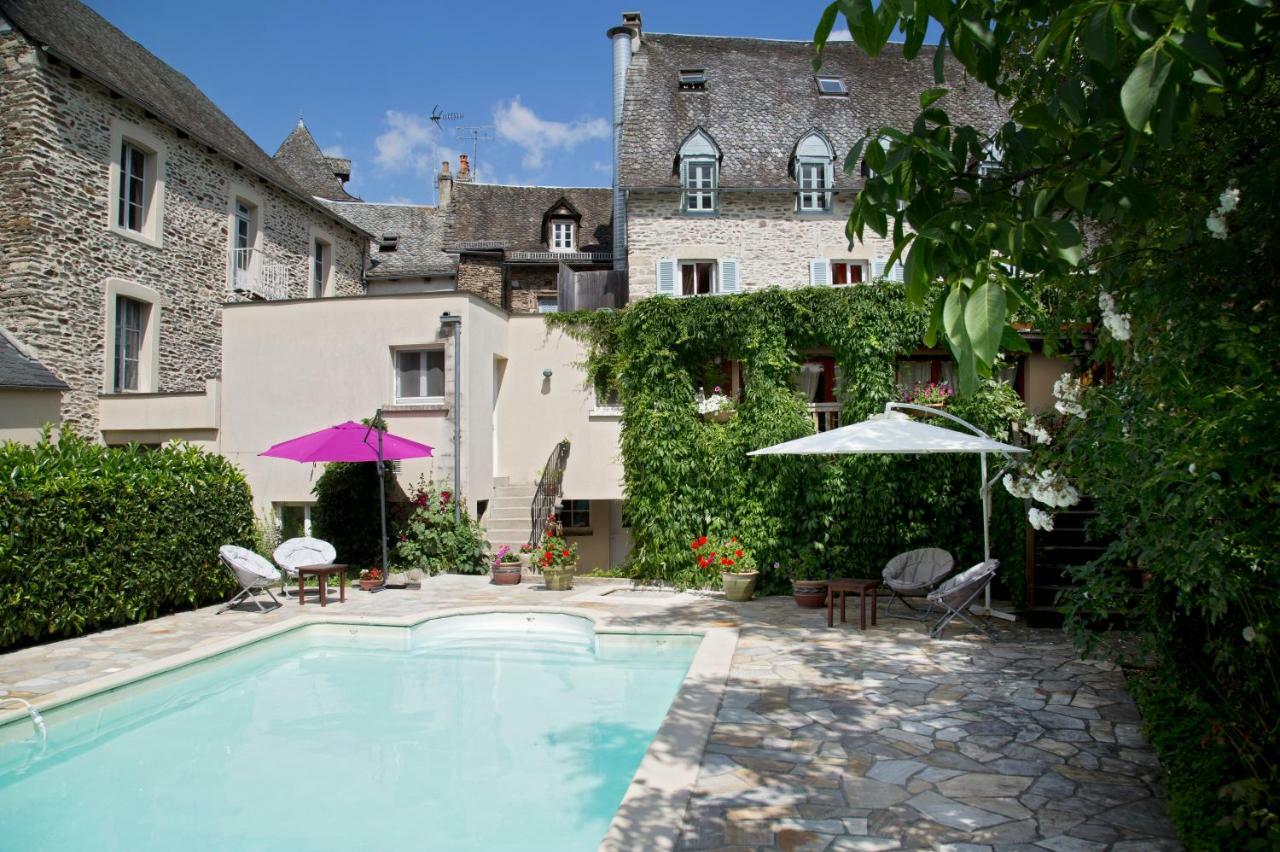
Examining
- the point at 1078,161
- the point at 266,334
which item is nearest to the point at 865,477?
the point at 1078,161

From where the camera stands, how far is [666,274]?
19.9 meters

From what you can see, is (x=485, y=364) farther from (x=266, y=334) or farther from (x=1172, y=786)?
(x=1172, y=786)

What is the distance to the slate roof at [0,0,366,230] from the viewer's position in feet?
→ 49.1

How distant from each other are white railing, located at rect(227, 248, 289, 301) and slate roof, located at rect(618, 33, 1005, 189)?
869 cm

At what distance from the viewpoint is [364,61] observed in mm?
14547

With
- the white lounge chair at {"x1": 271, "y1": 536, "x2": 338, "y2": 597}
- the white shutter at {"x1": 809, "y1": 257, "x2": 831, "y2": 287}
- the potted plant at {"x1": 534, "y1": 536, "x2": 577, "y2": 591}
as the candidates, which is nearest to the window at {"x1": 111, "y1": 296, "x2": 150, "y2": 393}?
the white lounge chair at {"x1": 271, "y1": 536, "x2": 338, "y2": 597}

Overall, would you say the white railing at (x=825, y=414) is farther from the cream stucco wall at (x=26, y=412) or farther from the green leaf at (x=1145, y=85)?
the cream stucco wall at (x=26, y=412)

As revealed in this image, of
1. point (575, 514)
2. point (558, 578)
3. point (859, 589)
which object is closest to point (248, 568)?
point (558, 578)

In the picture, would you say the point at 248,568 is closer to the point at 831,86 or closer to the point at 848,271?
the point at 848,271

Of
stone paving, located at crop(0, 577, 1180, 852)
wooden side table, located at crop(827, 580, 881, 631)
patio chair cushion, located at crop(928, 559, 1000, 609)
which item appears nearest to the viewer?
stone paving, located at crop(0, 577, 1180, 852)

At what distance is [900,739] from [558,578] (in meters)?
7.64

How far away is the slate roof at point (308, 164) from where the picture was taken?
93.9ft

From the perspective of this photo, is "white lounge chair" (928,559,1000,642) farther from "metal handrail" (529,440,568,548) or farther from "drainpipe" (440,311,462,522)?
"drainpipe" (440,311,462,522)

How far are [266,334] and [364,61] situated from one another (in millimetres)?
5075
